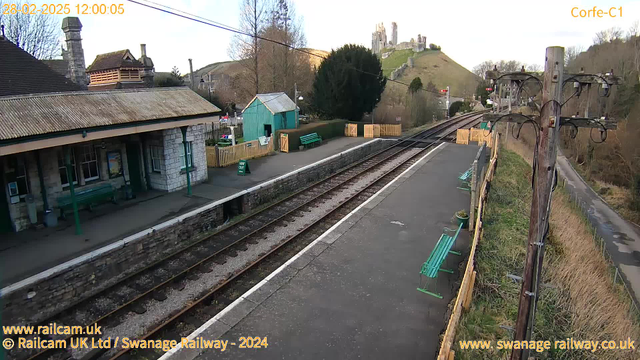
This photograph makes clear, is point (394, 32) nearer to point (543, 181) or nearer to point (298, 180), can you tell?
point (298, 180)

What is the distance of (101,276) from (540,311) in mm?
9775

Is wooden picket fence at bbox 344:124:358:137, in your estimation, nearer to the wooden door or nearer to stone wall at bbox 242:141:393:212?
stone wall at bbox 242:141:393:212

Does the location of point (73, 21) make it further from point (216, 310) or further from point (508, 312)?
point (508, 312)

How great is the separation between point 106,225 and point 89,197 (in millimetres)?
1482

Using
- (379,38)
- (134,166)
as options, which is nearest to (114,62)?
(134,166)

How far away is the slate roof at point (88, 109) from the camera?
9727mm

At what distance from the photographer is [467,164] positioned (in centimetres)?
1970

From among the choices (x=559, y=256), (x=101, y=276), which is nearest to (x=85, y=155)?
(x=101, y=276)

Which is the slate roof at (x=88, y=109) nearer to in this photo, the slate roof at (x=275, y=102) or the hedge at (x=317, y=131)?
the hedge at (x=317, y=131)

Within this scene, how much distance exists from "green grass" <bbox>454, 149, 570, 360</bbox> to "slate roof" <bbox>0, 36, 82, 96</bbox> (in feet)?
50.3

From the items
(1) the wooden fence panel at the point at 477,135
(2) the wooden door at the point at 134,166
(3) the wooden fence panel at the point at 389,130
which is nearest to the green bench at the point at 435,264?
(2) the wooden door at the point at 134,166

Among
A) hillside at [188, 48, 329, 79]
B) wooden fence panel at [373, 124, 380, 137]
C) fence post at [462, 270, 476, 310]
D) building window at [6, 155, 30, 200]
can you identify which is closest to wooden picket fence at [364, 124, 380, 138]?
wooden fence panel at [373, 124, 380, 137]

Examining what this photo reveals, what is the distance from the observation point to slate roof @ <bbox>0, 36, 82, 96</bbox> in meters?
13.4

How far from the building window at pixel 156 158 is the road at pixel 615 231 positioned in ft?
60.7
